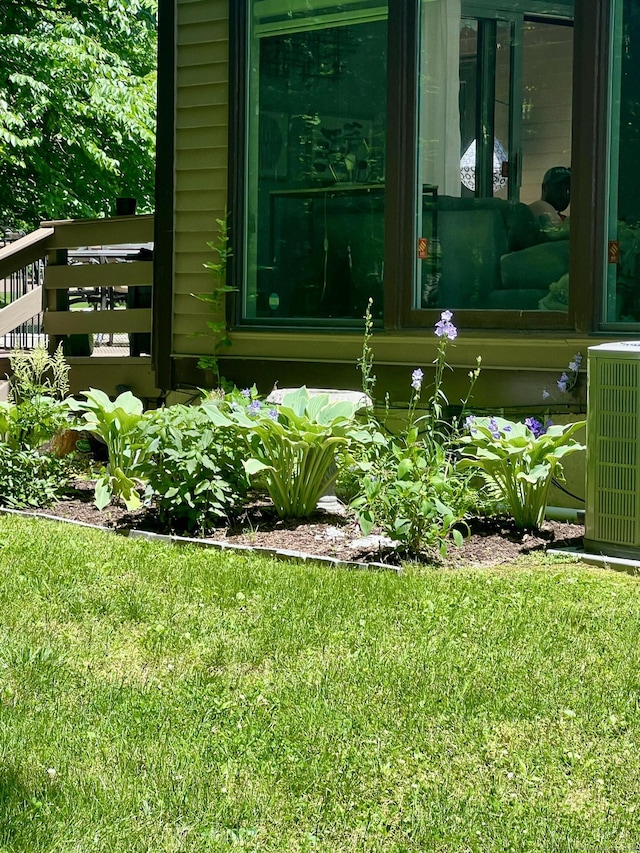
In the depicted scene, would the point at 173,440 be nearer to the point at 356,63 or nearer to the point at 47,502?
the point at 47,502

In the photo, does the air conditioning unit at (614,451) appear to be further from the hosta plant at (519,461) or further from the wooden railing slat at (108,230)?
the wooden railing slat at (108,230)

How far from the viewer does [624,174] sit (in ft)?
20.3

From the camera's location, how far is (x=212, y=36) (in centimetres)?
803

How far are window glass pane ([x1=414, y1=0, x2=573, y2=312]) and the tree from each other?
32.8ft

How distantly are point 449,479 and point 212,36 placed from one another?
410cm

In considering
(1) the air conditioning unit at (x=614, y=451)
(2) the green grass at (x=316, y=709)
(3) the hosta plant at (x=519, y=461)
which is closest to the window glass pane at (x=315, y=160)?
(3) the hosta plant at (x=519, y=461)

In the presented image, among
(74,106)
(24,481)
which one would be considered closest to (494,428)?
(24,481)

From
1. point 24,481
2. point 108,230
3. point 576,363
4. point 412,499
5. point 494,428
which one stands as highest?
point 108,230

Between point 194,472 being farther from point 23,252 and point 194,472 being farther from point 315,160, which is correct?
point 23,252

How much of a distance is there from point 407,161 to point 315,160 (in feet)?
2.35

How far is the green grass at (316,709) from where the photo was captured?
8.83ft

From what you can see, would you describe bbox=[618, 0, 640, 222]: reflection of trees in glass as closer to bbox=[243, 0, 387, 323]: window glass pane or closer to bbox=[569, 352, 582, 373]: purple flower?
bbox=[569, 352, 582, 373]: purple flower

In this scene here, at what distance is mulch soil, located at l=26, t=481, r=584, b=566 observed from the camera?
5398 millimetres

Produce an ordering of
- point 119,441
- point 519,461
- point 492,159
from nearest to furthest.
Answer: point 519,461 → point 119,441 → point 492,159
